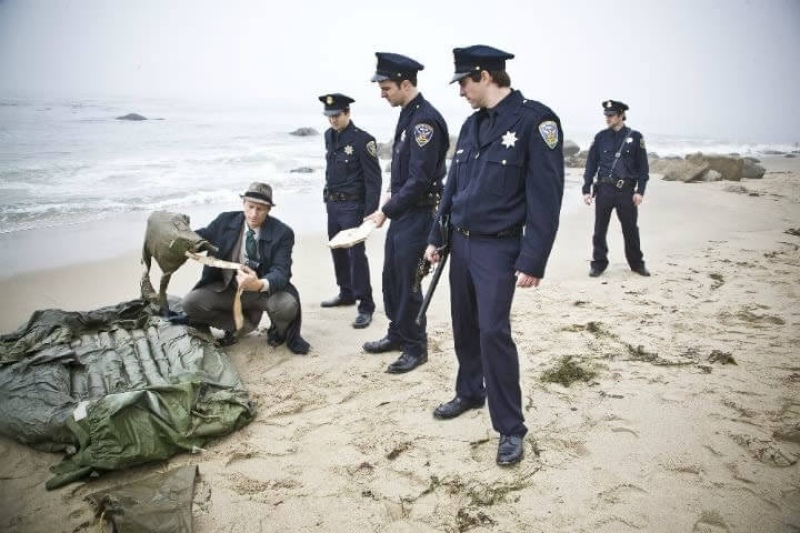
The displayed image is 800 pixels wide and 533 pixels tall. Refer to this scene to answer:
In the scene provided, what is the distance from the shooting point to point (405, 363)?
3654 millimetres

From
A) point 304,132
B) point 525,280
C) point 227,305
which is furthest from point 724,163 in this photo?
point 304,132

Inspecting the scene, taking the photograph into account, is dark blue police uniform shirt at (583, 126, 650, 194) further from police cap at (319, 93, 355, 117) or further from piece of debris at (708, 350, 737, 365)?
police cap at (319, 93, 355, 117)

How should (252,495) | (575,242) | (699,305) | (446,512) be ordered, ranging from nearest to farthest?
1. (446,512)
2. (252,495)
3. (699,305)
4. (575,242)

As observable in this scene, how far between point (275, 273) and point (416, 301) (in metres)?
1.14

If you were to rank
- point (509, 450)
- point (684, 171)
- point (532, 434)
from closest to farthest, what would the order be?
point (509, 450), point (532, 434), point (684, 171)

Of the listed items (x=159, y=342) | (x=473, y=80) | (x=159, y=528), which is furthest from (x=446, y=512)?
(x=159, y=342)

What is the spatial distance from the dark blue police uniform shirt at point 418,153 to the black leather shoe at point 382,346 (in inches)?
44.8

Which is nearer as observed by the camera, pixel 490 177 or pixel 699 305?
pixel 490 177

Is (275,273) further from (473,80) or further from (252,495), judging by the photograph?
(473,80)

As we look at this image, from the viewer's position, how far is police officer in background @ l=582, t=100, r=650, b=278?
5801 millimetres

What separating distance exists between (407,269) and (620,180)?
12.1 feet

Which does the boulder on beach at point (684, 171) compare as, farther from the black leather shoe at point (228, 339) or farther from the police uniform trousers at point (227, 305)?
the black leather shoe at point (228, 339)

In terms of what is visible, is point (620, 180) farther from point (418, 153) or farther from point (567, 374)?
point (418, 153)

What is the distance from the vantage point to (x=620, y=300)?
197 inches
